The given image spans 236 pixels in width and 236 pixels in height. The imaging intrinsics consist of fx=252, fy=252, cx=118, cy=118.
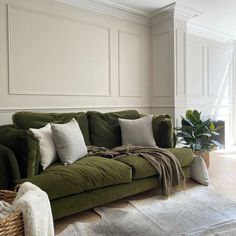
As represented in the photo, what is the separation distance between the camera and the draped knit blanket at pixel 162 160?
8.58ft

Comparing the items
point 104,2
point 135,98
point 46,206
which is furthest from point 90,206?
point 104,2

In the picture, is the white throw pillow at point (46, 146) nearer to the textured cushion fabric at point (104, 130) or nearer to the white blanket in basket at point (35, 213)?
the textured cushion fabric at point (104, 130)

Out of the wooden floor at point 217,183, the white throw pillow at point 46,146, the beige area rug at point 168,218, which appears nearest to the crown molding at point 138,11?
the white throw pillow at point 46,146

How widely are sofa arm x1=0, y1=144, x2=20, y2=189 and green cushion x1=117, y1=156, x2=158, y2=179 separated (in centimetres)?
105

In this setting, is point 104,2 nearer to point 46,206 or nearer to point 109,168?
point 109,168

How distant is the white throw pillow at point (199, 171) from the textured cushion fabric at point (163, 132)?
13.8 inches

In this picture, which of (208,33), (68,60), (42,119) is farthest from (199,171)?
(208,33)

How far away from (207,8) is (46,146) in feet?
10.8

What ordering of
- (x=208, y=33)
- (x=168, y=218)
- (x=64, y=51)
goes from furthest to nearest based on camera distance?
(x=208, y=33)
(x=64, y=51)
(x=168, y=218)

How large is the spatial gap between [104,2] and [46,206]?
10.5ft

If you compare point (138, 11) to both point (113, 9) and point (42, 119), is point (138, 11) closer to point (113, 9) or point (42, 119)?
point (113, 9)

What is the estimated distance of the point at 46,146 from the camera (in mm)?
2385

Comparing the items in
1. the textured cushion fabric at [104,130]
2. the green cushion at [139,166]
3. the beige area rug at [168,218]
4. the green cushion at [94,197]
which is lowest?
the beige area rug at [168,218]

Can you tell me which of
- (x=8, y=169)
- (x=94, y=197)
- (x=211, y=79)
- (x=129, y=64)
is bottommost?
(x=94, y=197)
